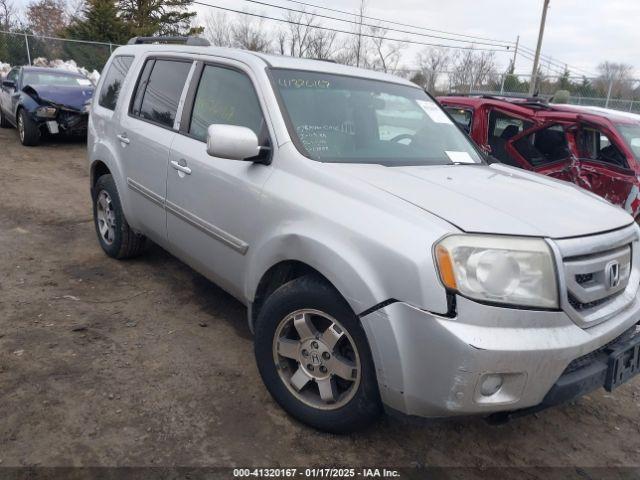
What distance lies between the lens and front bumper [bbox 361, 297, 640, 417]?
1.85 metres

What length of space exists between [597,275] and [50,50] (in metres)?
22.1

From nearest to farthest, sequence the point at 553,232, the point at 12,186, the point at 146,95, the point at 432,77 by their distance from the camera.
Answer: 1. the point at 553,232
2. the point at 146,95
3. the point at 12,186
4. the point at 432,77

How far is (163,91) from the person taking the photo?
364cm

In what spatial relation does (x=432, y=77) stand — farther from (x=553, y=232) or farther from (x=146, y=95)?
(x=553, y=232)

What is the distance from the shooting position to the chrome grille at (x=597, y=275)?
6.56ft

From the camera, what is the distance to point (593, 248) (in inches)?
82.7

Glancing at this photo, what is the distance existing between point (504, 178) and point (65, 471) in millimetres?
2547

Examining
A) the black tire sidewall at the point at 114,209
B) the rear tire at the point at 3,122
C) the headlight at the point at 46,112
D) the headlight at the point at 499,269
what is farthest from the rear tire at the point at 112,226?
the rear tire at the point at 3,122

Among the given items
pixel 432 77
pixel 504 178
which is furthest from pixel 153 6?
pixel 504 178

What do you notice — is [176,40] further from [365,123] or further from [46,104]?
[46,104]

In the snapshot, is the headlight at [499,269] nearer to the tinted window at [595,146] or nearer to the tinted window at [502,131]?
the tinted window at [595,146]

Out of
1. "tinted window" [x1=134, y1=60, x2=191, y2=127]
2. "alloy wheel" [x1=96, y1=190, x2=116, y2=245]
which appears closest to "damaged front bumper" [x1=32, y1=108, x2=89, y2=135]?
"alloy wheel" [x1=96, y1=190, x2=116, y2=245]

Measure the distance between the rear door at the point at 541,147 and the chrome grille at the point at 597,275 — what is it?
350 cm

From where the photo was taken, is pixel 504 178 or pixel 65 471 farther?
pixel 504 178
